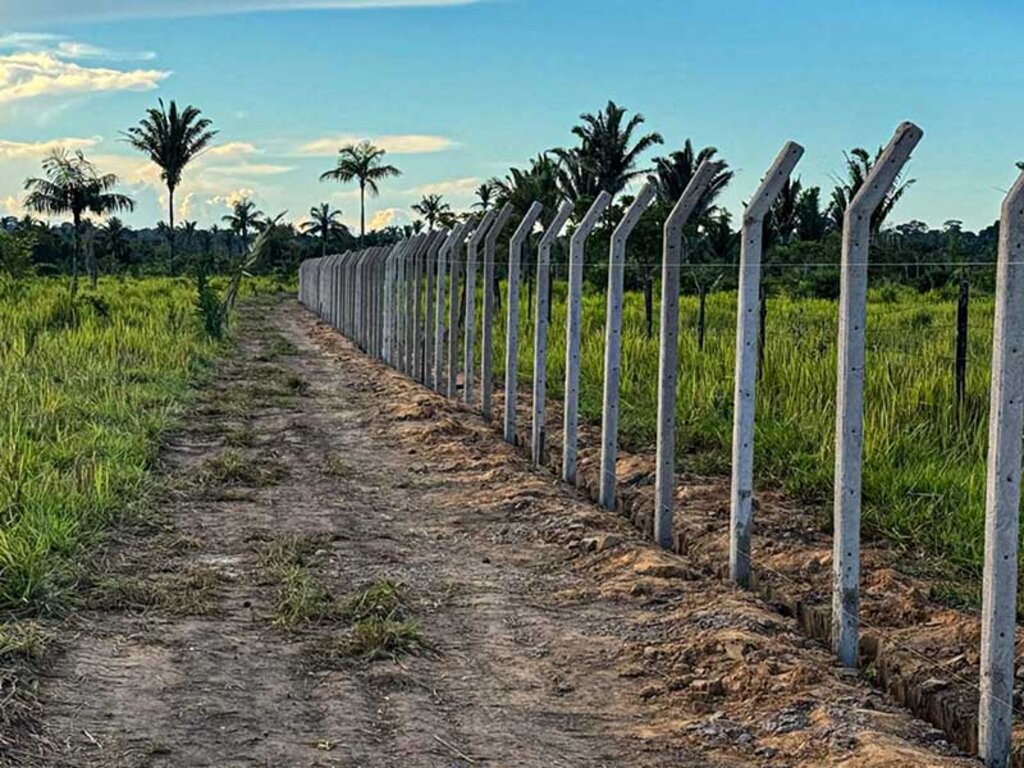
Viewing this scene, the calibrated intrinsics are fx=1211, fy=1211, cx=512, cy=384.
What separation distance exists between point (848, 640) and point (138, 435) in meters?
5.87

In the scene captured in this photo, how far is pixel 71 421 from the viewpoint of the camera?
912 cm

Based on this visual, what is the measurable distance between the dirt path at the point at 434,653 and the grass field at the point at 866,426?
1288mm

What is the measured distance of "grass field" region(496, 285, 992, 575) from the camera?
6086 millimetres

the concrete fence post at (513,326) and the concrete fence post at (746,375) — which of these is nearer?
the concrete fence post at (746,375)

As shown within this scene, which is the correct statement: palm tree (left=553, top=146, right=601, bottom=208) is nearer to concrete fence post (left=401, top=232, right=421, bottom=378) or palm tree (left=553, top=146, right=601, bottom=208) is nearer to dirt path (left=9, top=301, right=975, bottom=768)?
concrete fence post (left=401, top=232, right=421, bottom=378)

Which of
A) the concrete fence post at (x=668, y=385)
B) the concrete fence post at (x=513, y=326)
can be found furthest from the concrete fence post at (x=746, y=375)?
the concrete fence post at (x=513, y=326)

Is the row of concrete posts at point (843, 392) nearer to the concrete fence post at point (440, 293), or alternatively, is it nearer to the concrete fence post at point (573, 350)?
the concrete fence post at point (573, 350)

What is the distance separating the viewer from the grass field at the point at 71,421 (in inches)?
207

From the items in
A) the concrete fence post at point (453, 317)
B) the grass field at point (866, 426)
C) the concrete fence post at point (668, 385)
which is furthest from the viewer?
the concrete fence post at point (453, 317)

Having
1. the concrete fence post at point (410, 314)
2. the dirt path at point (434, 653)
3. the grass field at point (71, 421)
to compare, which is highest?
the concrete fence post at point (410, 314)

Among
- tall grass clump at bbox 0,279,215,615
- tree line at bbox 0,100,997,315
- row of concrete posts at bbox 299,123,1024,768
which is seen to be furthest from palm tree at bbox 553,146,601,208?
row of concrete posts at bbox 299,123,1024,768

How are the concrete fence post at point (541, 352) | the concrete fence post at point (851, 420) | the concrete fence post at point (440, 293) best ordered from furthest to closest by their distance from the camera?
the concrete fence post at point (440, 293) → the concrete fence post at point (541, 352) → the concrete fence post at point (851, 420)

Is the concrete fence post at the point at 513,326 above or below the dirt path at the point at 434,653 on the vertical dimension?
above

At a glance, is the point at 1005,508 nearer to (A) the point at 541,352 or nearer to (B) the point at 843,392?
(B) the point at 843,392
